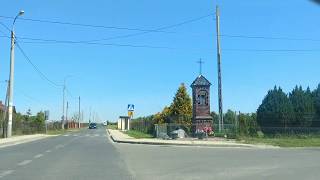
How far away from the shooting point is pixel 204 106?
48.2 m

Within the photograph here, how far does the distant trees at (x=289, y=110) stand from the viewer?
4769 centimetres

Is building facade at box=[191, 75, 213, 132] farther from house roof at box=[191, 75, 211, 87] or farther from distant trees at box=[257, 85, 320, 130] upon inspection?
distant trees at box=[257, 85, 320, 130]

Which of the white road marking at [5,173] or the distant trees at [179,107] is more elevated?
the distant trees at [179,107]

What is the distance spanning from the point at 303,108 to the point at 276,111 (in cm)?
220

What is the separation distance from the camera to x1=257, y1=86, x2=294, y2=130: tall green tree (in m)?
47.8

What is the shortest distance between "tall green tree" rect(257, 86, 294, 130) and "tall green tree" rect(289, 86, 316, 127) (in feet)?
1.72

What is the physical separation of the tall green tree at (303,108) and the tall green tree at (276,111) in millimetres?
523

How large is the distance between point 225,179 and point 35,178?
4.96 meters

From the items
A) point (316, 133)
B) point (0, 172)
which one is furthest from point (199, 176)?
point (316, 133)

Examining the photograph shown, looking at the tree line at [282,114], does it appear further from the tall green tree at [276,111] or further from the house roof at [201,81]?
the house roof at [201,81]

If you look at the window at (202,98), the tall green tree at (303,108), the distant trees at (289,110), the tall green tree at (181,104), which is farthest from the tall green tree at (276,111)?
the tall green tree at (181,104)

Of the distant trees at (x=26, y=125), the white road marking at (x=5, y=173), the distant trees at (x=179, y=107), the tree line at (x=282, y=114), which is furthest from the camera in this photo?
the distant trees at (x=26, y=125)

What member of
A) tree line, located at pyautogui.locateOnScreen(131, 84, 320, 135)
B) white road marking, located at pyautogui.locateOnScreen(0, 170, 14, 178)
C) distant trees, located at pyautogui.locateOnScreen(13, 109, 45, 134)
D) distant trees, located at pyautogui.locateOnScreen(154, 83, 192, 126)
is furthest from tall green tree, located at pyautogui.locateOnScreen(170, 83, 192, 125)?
white road marking, located at pyautogui.locateOnScreen(0, 170, 14, 178)

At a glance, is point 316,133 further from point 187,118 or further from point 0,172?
point 0,172
